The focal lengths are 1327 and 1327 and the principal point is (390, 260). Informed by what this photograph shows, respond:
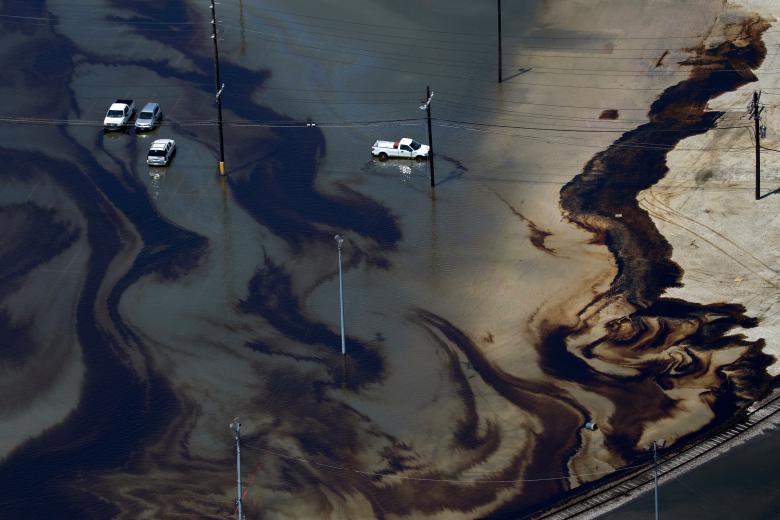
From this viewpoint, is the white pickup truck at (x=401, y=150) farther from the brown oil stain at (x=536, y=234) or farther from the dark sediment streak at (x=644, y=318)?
the dark sediment streak at (x=644, y=318)

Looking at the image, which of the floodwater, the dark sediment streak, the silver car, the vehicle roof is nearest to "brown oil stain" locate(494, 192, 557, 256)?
the floodwater

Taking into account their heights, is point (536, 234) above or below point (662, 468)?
above

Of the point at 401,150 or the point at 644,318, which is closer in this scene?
the point at 644,318

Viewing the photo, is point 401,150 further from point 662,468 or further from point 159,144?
point 662,468

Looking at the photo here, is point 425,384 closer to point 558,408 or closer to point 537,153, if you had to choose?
point 558,408

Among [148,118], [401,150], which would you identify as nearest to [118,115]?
[148,118]

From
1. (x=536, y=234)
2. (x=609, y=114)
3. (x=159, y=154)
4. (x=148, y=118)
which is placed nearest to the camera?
(x=536, y=234)
